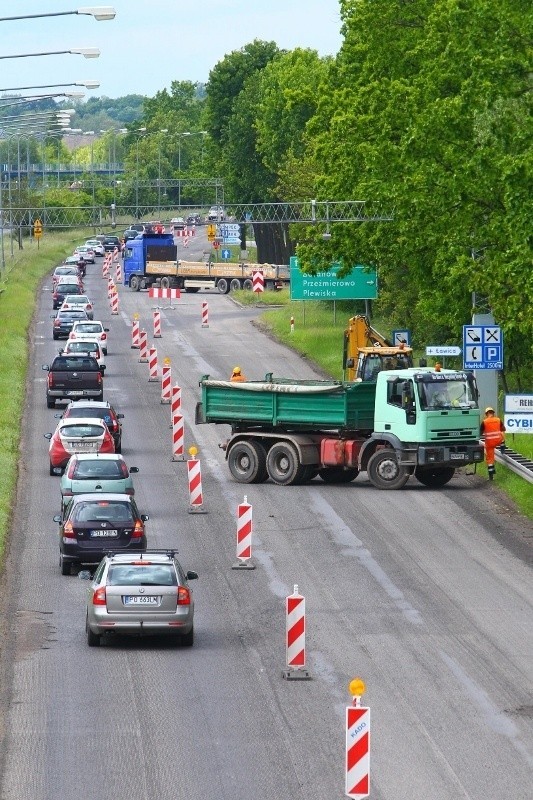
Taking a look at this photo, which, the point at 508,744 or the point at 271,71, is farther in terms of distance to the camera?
the point at 271,71

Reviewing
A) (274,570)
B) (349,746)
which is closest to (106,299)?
(274,570)

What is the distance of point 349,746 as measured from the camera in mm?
15414

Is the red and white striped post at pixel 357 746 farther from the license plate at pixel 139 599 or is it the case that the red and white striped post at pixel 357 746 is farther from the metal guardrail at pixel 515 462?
the metal guardrail at pixel 515 462

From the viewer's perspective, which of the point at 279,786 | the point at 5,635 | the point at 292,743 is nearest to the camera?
the point at 279,786

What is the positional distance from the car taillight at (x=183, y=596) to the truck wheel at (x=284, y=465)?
50.6 feet

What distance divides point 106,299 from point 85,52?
199ft

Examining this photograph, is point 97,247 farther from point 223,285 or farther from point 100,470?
point 100,470

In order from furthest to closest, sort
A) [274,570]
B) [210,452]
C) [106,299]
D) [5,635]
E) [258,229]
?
1. [258,229]
2. [106,299]
3. [210,452]
4. [274,570]
5. [5,635]

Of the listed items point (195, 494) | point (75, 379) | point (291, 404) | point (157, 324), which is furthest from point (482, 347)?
point (157, 324)

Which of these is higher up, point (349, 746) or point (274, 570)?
point (349, 746)

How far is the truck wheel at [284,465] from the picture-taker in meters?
39.0

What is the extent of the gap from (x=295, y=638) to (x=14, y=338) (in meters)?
50.7

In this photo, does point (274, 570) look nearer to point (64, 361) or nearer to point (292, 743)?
point (292, 743)

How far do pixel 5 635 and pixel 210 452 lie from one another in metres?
20.7
